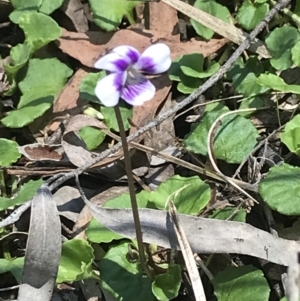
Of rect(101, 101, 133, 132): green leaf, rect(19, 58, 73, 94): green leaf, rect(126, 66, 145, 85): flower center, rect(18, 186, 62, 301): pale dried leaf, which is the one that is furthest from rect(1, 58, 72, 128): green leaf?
rect(126, 66, 145, 85): flower center

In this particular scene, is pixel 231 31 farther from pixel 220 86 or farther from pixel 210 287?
pixel 210 287

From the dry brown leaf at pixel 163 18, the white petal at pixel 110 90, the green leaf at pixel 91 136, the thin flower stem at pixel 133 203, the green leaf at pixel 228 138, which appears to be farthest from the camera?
the dry brown leaf at pixel 163 18

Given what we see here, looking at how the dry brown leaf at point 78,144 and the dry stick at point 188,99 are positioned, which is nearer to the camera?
the dry stick at point 188,99

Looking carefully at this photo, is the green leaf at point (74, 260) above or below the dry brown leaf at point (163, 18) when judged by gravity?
below

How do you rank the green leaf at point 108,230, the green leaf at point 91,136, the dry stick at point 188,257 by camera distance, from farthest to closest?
1. the green leaf at point 91,136
2. the green leaf at point 108,230
3. the dry stick at point 188,257

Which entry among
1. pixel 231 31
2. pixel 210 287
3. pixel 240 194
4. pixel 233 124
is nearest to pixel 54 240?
pixel 210 287

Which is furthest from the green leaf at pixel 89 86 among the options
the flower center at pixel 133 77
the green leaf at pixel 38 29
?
the flower center at pixel 133 77

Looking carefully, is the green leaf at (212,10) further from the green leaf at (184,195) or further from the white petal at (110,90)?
the white petal at (110,90)

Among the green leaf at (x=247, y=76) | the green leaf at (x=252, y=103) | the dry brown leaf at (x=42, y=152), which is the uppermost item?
the green leaf at (x=247, y=76)
